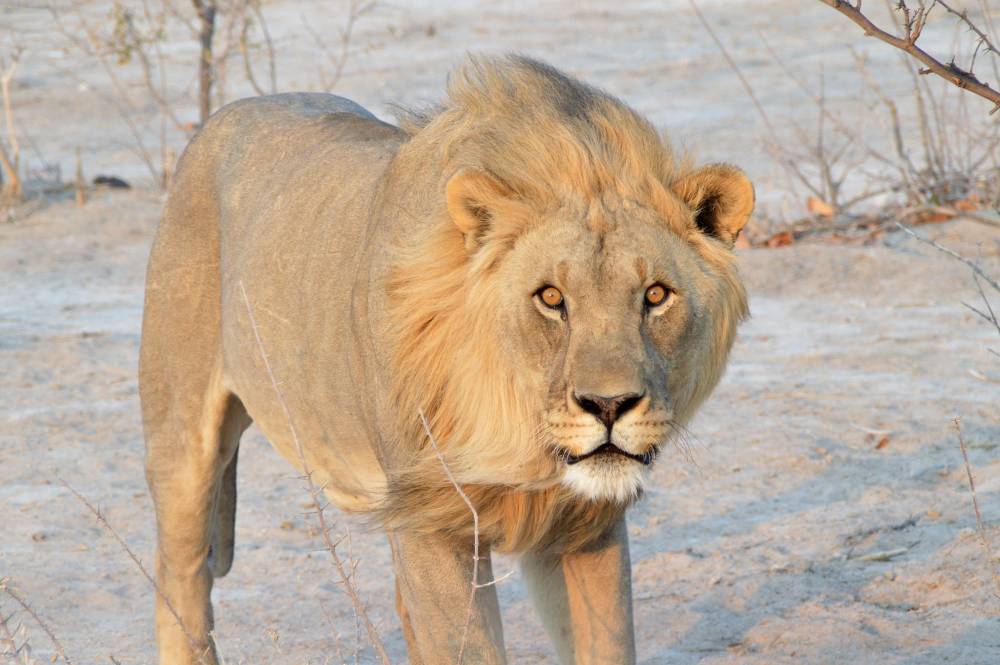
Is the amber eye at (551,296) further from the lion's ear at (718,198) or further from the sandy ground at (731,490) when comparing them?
the sandy ground at (731,490)

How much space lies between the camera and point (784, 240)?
855 centimetres

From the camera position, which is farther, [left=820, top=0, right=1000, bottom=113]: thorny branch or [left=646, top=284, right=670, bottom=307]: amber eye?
[left=646, top=284, right=670, bottom=307]: amber eye

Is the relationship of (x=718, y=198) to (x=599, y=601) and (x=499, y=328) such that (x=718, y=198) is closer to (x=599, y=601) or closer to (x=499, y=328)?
(x=499, y=328)

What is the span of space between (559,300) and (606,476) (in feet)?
1.02

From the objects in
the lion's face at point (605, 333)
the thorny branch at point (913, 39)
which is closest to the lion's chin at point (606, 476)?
the lion's face at point (605, 333)

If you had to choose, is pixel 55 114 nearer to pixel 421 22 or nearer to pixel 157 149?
pixel 157 149

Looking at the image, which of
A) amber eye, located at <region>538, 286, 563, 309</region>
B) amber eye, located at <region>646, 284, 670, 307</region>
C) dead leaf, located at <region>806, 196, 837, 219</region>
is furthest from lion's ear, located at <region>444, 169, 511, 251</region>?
dead leaf, located at <region>806, 196, 837, 219</region>

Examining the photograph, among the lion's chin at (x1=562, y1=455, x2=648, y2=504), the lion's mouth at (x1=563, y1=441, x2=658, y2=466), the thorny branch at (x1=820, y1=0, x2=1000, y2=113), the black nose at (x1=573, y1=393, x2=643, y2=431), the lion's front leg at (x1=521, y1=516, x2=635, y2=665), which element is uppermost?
the thorny branch at (x1=820, y1=0, x2=1000, y2=113)

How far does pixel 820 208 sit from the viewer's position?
8953 mm

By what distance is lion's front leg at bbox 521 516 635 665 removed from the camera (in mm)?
3023

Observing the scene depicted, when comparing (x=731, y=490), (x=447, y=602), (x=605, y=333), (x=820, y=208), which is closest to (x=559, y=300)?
(x=605, y=333)

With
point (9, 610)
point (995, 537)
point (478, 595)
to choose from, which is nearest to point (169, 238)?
point (9, 610)

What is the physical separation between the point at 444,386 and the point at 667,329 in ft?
A: 1.47

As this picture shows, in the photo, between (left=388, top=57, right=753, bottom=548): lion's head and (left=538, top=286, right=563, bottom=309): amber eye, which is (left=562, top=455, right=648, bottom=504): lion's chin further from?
(left=538, top=286, right=563, bottom=309): amber eye
